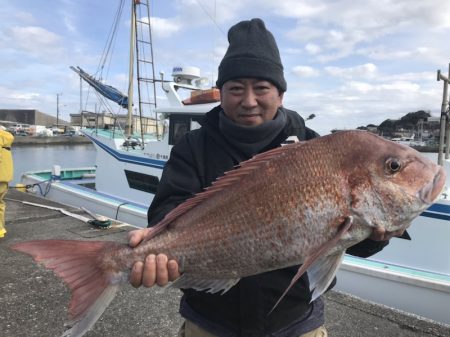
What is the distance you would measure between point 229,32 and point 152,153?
7.37m

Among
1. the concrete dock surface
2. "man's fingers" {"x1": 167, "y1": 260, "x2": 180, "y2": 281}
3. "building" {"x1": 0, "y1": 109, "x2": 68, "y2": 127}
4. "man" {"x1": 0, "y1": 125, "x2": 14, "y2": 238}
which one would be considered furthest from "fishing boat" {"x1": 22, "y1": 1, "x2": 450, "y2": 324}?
"building" {"x1": 0, "y1": 109, "x2": 68, "y2": 127}

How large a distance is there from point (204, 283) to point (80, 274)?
0.54 metres

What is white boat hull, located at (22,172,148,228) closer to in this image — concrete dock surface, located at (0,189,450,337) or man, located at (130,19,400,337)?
concrete dock surface, located at (0,189,450,337)

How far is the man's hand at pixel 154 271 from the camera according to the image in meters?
1.68

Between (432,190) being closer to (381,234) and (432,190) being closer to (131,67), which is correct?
(381,234)

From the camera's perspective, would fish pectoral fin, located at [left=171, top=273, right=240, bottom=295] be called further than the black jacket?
No

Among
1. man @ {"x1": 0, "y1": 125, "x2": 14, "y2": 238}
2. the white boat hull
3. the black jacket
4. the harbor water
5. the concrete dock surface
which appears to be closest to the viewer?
the black jacket

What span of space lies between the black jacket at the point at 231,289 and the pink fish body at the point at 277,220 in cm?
22

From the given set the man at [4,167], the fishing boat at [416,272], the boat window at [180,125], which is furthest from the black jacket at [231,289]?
the boat window at [180,125]

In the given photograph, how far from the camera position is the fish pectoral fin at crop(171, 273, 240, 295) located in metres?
1.67

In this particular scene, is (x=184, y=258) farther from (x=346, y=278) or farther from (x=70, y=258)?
(x=346, y=278)

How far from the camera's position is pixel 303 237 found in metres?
1.55

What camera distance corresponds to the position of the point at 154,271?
5.53ft

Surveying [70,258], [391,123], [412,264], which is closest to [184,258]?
[70,258]
